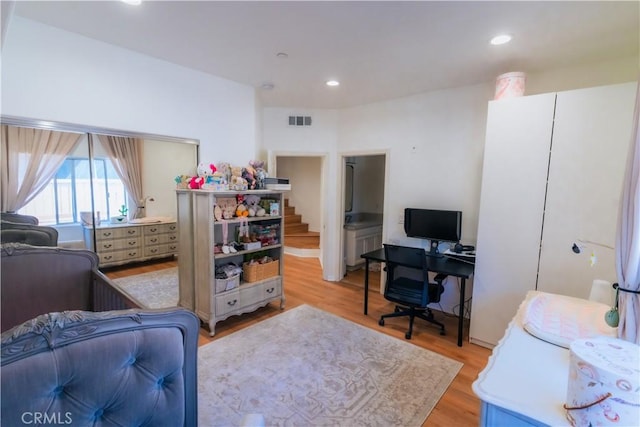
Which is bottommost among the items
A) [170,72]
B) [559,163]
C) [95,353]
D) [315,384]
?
[315,384]

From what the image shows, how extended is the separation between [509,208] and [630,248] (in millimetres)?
1640

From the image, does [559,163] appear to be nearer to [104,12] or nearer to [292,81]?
[292,81]

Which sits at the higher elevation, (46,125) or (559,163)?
(46,125)

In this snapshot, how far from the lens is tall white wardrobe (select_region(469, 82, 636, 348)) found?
227cm

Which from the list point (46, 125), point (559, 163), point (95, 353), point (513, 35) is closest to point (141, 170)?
point (46, 125)

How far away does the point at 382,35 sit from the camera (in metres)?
2.24

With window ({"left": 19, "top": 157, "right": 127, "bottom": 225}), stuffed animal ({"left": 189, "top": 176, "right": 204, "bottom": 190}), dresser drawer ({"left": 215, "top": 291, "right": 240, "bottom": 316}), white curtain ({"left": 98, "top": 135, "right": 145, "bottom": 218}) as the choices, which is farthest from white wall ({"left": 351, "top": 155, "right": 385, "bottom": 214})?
window ({"left": 19, "top": 157, "right": 127, "bottom": 225})

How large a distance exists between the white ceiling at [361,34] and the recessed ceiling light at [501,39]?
0.19 ft

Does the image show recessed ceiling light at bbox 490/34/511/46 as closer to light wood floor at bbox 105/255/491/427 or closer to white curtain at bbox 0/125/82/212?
light wood floor at bbox 105/255/491/427

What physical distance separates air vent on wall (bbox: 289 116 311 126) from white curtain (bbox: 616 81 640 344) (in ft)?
12.3

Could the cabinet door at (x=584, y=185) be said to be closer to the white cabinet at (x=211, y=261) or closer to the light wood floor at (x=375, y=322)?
the light wood floor at (x=375, y=322)

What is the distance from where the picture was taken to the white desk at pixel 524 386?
1.01 meters

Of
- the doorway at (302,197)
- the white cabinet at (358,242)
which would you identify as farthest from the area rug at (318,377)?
the doorway at (302,197)

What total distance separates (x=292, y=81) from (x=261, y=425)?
3214 mm
